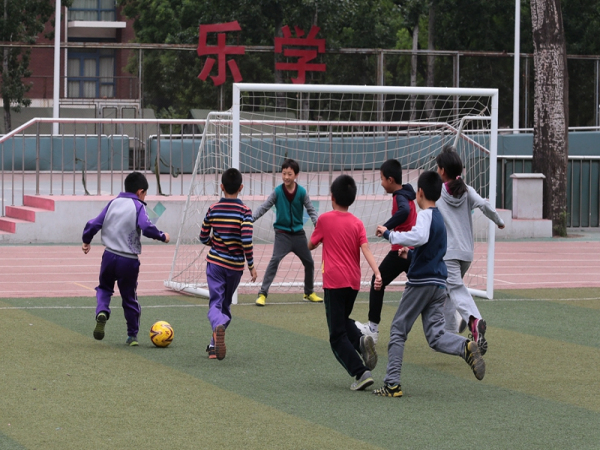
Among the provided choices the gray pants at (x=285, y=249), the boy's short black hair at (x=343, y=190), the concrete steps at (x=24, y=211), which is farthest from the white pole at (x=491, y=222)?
the concrete steps at (x=24, y=211)

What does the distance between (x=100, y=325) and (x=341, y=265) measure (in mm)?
2758

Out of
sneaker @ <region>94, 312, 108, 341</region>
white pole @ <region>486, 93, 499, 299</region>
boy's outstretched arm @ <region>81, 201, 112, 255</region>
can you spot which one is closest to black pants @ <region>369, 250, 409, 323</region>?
sneaker @ <region>94, 312, 108, 341</region>

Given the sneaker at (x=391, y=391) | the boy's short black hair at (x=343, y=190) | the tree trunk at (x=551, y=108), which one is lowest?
the sneaker at (x=391, y=391)

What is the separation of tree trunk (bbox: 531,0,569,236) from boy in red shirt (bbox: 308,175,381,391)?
Result: 14.5m

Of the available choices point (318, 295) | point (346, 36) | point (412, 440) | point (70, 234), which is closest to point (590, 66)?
point (346, 36)

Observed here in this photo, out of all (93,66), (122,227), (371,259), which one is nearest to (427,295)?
(371,259)

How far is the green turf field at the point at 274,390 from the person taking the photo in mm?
5828

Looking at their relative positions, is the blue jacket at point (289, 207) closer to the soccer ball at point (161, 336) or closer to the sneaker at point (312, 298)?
the sneaker at point (312, 298)

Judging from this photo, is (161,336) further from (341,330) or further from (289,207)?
(289,207)

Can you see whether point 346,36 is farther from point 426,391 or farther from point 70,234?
point 426,391

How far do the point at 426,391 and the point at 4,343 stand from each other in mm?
4014

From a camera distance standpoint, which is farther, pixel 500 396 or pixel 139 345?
pixel 139 345

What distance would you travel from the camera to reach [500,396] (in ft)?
23.2

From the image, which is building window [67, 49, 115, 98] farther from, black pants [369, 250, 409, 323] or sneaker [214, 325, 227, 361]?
sneaker [214, 325, 227, 361]
